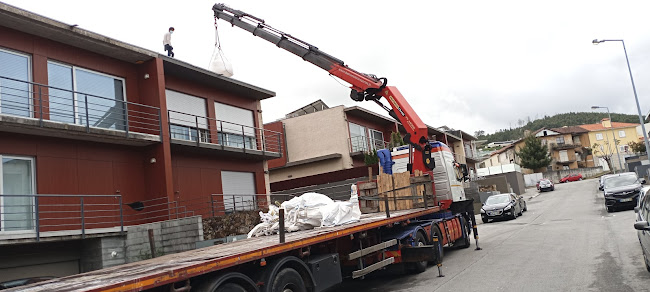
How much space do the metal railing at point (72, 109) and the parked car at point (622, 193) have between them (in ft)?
62.5

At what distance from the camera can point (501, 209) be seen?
23.9 m

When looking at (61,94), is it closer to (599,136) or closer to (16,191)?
(16,191)

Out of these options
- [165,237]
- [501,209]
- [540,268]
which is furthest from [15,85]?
[501,209]

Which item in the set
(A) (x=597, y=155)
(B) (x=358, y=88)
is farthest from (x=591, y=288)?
(A) (x=597, y=155)

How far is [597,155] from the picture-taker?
319ft

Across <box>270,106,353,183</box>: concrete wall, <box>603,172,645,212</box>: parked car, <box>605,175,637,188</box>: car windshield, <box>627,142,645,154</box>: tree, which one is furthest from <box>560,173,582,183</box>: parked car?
<box>270,106,353,183</box>: concrete wall

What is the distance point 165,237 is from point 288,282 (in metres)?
9.24

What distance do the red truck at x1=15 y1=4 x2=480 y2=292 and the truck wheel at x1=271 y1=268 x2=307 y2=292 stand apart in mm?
13

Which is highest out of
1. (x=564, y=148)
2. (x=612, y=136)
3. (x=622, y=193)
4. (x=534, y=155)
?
(x=612, y=136)

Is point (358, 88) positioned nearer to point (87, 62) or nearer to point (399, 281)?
point (399, 281)

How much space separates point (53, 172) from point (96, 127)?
1.69m

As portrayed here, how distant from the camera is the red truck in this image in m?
4.79

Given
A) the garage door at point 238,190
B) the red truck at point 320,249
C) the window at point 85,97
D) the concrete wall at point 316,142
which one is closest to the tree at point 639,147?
the concrete wall at point 316,142

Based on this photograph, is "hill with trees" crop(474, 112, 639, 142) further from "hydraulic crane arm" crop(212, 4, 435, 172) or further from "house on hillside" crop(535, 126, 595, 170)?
"hydraulic crane arm" crop(212, 4, 435, 172)
